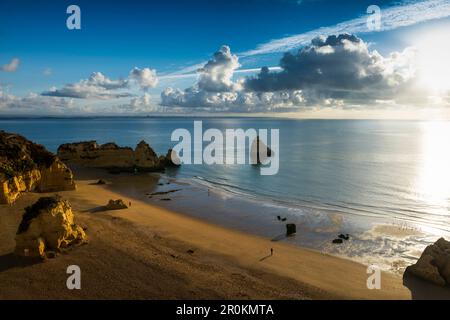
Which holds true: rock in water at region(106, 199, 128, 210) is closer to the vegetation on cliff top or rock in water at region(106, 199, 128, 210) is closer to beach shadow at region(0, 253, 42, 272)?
the vegetation on cliff top

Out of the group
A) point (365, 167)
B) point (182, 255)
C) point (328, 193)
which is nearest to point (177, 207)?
point (182, 255)

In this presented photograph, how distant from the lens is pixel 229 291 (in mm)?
23609

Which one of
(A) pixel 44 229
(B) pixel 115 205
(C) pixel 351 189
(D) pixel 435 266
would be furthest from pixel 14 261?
(C) pixel 351 189

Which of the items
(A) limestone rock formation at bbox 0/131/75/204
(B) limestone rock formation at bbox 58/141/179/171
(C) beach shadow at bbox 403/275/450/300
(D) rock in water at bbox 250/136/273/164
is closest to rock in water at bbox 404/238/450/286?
(C) beach shadow at bbox 403/275/450/300

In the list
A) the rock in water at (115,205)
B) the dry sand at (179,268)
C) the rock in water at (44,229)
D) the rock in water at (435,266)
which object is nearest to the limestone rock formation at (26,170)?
the dry sand at (179,268)

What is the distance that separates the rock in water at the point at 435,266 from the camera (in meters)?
26.0

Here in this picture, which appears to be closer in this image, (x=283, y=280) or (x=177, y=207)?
(x=283, y=280)

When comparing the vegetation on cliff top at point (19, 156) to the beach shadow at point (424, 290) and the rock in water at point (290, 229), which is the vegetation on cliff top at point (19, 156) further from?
the beach shadow at point (424, 290)

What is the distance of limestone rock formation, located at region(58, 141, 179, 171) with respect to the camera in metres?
76.2

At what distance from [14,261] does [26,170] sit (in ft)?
78.3

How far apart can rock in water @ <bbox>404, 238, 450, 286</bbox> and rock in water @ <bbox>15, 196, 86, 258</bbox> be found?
2654 cm

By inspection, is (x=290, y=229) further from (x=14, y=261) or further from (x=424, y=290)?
(x=14, y=261)

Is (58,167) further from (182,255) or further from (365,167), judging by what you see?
(365,167)
